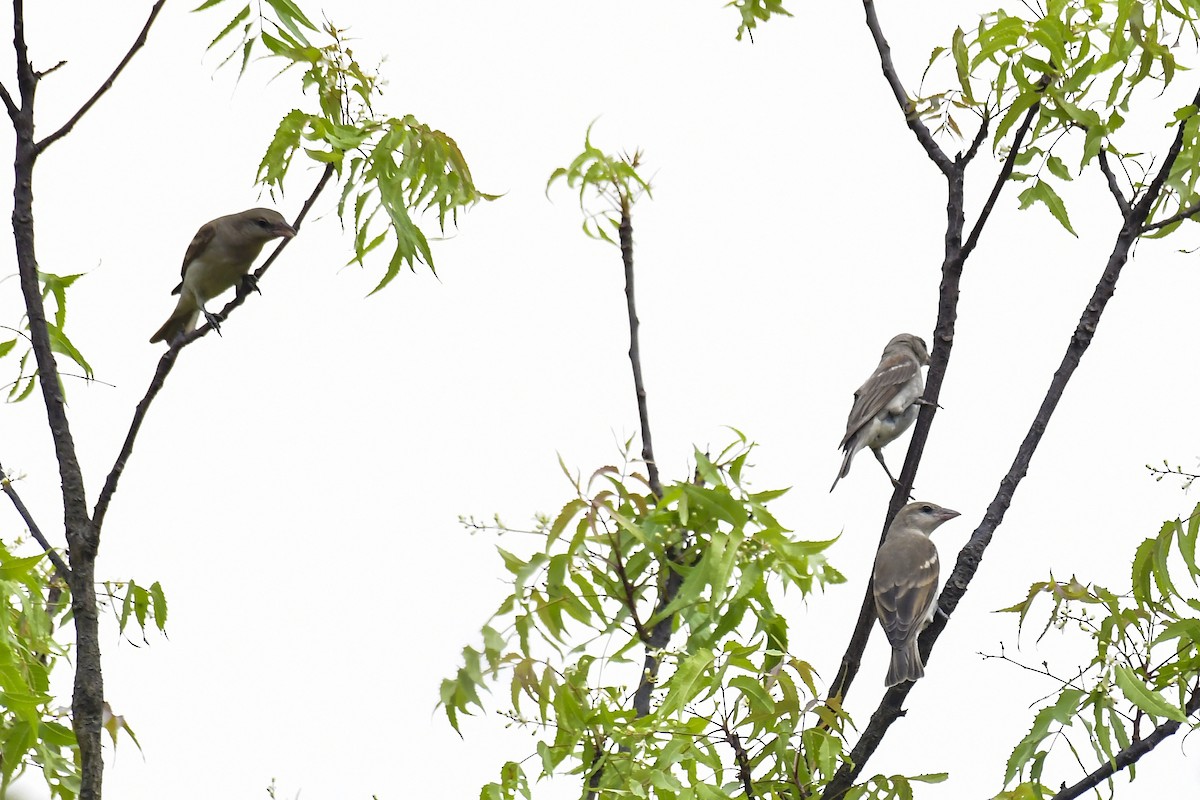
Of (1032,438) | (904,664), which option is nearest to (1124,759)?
(1032,438)

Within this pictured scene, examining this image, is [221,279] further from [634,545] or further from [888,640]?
[634,545]

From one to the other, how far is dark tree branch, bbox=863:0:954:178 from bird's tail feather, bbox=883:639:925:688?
2.44m

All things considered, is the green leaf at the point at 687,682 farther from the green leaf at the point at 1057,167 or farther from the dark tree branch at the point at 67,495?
the green leaf at the point at 1057,167

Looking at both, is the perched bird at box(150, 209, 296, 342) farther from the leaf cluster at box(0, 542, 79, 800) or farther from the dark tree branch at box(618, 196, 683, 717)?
the dark tree branch at box(618, 196, 683, 717)

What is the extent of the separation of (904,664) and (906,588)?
3.30m

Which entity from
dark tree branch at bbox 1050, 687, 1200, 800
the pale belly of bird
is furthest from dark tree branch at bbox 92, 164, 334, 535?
the pale belly of bird

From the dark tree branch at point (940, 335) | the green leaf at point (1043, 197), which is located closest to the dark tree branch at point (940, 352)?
the dark tree branch at point (940, 335)

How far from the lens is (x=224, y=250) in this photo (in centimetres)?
915

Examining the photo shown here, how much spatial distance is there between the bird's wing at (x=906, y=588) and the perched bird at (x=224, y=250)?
5.47m

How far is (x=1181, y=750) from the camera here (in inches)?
196

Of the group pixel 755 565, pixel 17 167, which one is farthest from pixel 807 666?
pixel 17 167

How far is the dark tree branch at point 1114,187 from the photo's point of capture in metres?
5.80

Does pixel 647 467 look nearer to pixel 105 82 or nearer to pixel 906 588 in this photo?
pixel 105 82

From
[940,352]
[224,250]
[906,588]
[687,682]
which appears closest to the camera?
[687,682]
